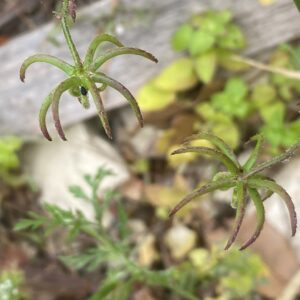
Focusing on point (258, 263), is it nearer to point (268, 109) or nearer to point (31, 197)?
point (268, 109)

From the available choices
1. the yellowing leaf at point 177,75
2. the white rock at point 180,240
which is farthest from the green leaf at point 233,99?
the white rock at point 180,240

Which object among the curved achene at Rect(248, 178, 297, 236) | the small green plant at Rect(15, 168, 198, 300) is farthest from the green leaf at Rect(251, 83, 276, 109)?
the curved achene at Rect(248, 178, 297, 236)

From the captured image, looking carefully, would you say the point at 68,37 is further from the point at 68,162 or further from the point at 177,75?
the point at 68,162

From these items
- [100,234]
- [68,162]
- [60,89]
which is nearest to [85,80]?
[60,89]

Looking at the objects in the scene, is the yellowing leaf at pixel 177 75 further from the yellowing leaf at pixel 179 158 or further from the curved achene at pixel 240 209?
the curved achene at pixel 240 209

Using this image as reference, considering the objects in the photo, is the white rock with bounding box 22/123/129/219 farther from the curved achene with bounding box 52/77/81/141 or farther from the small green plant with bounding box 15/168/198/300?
the curved achene with bounding box 52/77/81/141

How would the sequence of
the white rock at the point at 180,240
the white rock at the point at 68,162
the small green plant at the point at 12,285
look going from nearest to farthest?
the small green plant at the point at 12,285 → the white rock at the point at 180,240 → the white rock at the point at 68,162
